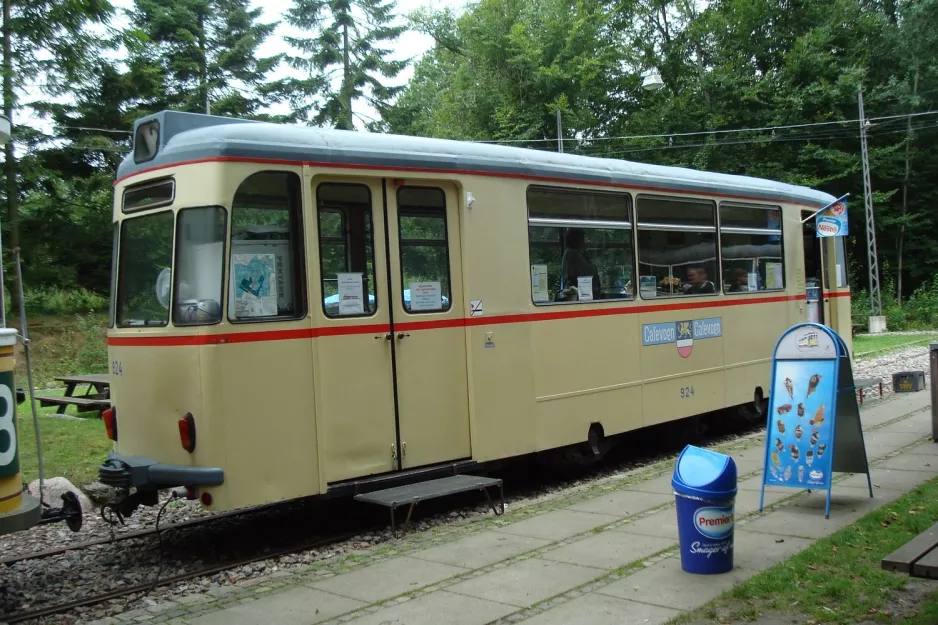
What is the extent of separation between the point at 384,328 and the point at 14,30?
549 centimetres

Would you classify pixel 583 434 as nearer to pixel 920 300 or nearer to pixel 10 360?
pixel 10 360

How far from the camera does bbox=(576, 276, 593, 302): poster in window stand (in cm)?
944

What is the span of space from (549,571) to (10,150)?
16067mm

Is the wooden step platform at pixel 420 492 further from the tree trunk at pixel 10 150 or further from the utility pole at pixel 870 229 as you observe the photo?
the utility pole at pixel 870 229

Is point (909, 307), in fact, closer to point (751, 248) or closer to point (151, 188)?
point (751, 248)

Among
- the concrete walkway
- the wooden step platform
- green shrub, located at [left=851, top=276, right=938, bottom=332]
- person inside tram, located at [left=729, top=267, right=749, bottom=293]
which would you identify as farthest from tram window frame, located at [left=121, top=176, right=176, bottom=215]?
green shrub, located at [left=851, top=276, right=938, bottom=332]

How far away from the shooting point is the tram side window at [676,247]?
33.9 feet

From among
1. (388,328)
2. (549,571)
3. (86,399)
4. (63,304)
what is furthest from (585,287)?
(63,304)

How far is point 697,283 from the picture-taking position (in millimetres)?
11227

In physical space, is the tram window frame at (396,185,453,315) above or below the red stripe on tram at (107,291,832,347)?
above

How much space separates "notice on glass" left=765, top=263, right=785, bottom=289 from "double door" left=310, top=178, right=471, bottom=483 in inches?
249

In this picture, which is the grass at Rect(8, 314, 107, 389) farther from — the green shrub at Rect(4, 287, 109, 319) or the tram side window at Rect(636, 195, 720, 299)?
the tram side window at Rect(636, 195, 720, 299)

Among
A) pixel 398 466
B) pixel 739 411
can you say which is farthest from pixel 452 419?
pixel 739 411

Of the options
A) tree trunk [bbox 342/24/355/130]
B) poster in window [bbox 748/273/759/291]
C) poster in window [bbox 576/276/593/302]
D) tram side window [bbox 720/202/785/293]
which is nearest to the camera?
poster in window [bbox 576/276/593/302]
